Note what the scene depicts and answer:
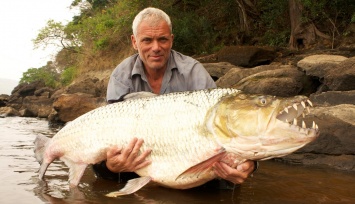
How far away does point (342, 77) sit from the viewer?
25.6 ft

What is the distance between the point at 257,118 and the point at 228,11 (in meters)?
18.6

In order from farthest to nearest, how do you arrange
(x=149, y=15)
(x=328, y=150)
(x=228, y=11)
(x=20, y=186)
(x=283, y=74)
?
(x=228, y=11) < (x=283, y=74) < (x=328, y=150) < (x=149, y=15) < (x=20, y=186)

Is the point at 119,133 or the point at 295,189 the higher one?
the point at 119,133

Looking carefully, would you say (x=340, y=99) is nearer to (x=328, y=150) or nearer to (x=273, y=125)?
(x=328, y=150)

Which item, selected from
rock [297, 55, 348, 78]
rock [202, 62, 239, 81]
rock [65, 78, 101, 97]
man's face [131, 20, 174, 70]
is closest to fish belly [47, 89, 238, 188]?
man's face [131, 20, 174, 70]

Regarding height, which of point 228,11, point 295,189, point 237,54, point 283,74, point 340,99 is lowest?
point 295,189

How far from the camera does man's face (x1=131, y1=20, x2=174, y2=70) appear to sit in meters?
4.46

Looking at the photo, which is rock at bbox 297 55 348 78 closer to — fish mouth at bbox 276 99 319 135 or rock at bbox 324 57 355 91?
rock at bbox 324 57 355 91

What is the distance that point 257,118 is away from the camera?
2.96m

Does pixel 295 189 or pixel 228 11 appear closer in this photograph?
Answer: pixel 295 189

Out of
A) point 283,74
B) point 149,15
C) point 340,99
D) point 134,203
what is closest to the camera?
point 134,203

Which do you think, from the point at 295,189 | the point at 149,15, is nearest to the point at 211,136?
the point at 295,189

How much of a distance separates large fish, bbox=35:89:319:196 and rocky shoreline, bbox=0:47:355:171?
3068 mm

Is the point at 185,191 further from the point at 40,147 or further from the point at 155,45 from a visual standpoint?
A: the point at 155,45
